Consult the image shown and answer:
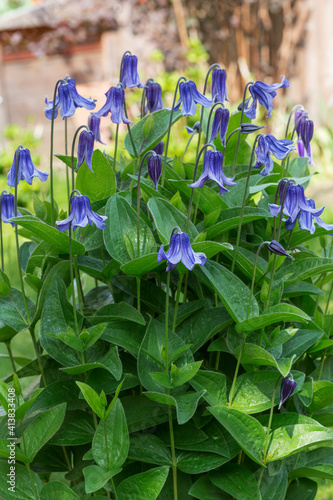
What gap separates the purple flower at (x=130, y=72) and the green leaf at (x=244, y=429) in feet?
2.55

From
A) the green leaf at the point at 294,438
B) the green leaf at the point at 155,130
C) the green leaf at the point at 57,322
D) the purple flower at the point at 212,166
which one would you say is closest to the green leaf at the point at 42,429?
the green leaf at the point at 57,322

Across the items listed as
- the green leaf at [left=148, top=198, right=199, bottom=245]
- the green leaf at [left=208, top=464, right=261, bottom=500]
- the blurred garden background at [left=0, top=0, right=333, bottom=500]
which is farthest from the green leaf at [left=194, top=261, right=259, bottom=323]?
the blurred garden background at [left=0, top=0, right=333, bottom=500]

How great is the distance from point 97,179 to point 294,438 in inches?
28.1

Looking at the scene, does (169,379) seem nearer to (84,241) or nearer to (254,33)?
(84,241)

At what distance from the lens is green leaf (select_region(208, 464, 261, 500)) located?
125cm

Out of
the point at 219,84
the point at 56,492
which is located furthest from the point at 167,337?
the point at 219,84

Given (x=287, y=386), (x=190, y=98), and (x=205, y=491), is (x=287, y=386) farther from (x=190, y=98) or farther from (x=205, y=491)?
(x=190, y=98)

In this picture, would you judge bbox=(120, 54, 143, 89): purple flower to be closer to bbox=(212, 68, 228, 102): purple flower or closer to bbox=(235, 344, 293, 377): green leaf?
bbox=(212, 68, 228, 102): purple flower

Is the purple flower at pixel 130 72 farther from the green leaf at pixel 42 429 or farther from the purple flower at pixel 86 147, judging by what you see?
the green leaf at pixel 42 429

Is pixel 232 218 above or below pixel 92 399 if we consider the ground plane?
above

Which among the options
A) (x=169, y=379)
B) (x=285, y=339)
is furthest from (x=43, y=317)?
(x=285, y=339)

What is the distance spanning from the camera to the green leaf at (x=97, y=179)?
140 cm

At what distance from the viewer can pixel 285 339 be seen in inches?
50.0

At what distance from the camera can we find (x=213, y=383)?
4.20 ft
